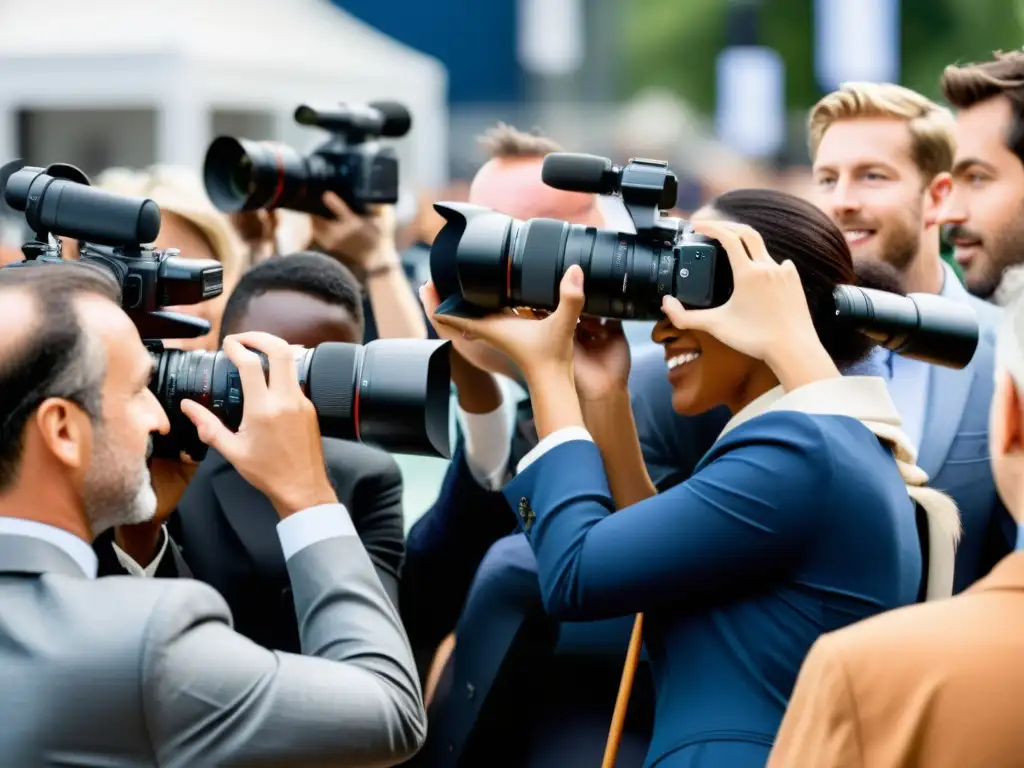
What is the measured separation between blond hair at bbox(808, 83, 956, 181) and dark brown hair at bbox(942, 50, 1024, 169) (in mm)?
230

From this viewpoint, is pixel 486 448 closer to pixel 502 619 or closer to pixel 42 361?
pixel 502 619

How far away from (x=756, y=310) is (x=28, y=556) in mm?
1071

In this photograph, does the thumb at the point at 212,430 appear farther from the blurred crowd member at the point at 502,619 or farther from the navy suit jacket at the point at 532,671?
the navy suit jacket at the point at 532,671

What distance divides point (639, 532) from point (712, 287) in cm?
43

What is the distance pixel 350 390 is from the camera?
2283mm

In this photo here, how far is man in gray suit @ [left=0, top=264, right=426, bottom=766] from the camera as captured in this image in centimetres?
181

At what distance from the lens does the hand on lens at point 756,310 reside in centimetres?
225

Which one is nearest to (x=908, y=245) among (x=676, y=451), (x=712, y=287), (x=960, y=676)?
(x=676, y=451)

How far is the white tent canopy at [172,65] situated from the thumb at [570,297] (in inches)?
225

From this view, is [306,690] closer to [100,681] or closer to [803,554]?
[100,681]

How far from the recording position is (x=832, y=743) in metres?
1.61

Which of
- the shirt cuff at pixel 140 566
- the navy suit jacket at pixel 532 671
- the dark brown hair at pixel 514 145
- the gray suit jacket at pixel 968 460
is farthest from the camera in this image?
the dark brown hair at pixel 514 145

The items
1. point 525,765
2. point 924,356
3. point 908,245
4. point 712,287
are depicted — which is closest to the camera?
point 712,287

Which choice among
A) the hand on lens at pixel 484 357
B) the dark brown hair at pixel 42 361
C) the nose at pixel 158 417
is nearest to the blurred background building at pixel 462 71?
the hand on lens at pixel 484 357
